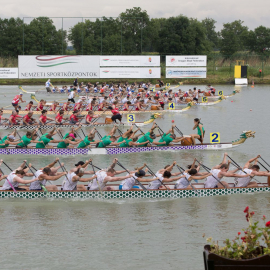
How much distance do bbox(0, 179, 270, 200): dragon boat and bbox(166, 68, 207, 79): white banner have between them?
3703 cm

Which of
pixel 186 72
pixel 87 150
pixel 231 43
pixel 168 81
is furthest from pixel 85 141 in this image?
pixel 231 43

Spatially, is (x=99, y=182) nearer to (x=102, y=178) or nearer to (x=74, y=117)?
(x=102, y=178)

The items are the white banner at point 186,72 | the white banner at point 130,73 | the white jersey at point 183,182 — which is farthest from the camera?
the white banner at point 186,72

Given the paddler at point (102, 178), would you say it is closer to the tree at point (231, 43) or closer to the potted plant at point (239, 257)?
the potted plant at point (239, 257)

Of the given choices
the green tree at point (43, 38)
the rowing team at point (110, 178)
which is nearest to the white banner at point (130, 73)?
the green tree at point (43, 38)

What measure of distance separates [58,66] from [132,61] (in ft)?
23.3

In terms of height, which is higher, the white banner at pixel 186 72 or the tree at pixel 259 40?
the tree at pixel 259 40

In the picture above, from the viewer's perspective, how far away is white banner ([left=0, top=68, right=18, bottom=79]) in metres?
46.2

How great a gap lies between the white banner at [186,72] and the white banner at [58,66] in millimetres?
7559

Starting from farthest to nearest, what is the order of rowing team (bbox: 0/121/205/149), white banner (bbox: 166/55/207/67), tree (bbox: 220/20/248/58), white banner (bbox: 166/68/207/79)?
tree (bbox: 220/20/248/58), white banner (bbox: 166/55/207/67), white banner (bbox: 166/68/207/79), rowing team (bbox: 0/121/205/149)

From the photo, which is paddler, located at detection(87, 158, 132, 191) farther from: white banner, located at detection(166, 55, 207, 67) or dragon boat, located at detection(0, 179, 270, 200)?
white banner, located at detection(166, 55, 207, 67)

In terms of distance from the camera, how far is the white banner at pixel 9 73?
46.2 m

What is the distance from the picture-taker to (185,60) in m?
48.8

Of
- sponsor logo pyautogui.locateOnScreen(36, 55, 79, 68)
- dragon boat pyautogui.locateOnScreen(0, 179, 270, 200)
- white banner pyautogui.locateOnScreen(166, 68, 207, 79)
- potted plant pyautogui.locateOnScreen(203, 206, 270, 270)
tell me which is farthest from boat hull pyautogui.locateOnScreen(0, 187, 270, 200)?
white banner pyautogui.locateOnScreen(166, 68, 207, 79)
